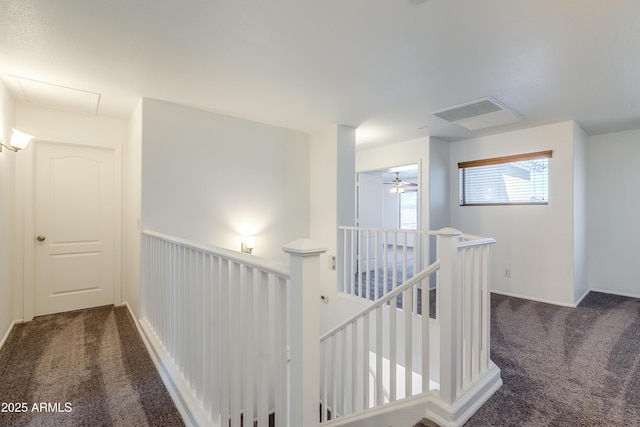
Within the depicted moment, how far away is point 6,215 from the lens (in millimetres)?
2637

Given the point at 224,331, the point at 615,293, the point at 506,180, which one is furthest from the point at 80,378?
the point at 615,293

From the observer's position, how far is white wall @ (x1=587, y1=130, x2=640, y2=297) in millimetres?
3812

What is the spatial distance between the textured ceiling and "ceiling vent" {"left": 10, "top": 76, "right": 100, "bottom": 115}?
122mm

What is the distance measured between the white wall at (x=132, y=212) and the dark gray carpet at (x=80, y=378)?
1.40ft

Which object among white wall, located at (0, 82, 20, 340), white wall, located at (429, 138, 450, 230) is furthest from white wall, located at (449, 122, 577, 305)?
white wall, located at (0, 82, 20, 340)

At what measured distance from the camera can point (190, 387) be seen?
173 cm

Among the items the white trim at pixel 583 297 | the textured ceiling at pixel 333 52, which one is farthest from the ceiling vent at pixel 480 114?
the white trim at pixel 583 297

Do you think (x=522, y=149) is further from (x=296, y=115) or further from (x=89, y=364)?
(x=89, y=364)

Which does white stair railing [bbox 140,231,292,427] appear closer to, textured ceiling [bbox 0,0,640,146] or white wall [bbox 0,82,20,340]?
textured ceiling [bbox 0,0,640,146]

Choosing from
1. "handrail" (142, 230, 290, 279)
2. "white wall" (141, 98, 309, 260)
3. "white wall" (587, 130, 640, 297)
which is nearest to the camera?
"handrail" (142, 230, 290, 279)

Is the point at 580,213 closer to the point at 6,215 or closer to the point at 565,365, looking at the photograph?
the point at 565,365

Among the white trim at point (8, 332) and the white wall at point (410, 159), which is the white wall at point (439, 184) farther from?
the white trim at point (8, 332)

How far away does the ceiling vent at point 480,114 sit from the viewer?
2969mm

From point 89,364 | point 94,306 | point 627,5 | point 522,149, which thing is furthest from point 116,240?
point 522,149
